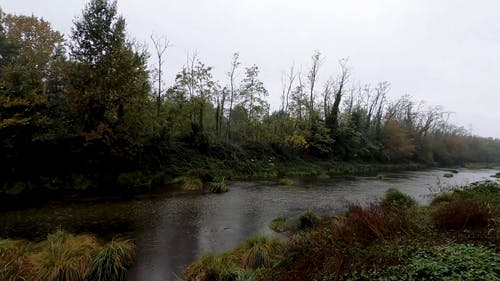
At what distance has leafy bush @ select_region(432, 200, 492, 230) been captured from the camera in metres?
6.06

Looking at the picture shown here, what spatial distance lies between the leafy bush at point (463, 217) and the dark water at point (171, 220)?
5646 mm

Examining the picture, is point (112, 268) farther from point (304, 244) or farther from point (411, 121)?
point (411, 121)

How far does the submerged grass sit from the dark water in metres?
0.54

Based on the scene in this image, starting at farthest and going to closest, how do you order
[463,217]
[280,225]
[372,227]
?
[280,225] → [463,217] → [372,227]

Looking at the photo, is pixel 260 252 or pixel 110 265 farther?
pixel 260 252

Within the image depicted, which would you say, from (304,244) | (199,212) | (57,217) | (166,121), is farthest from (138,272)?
(166,121)

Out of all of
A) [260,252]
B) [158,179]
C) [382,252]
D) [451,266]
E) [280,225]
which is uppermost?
[451,266]

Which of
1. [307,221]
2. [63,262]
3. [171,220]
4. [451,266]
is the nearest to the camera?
[451,266]

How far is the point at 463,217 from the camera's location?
20.2 ft

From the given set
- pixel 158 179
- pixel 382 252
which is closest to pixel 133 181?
pixel 158 179

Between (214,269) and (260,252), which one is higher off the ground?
(260,252)

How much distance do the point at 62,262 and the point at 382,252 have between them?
6320 mm

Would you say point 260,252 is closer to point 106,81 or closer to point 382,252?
point 382,252

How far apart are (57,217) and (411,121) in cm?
6400
